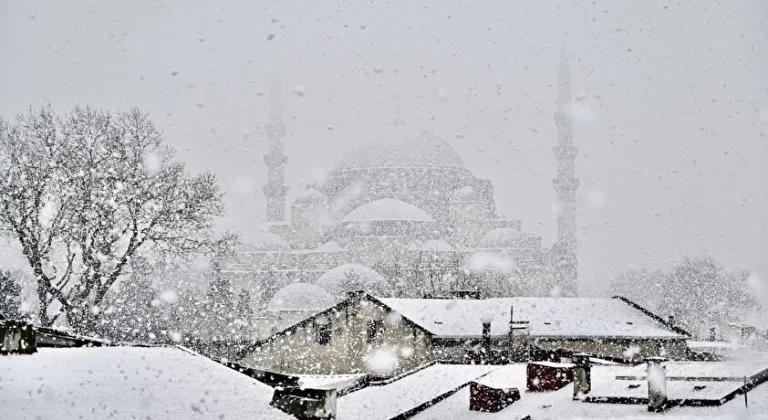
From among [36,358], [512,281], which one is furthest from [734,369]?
[512,281]

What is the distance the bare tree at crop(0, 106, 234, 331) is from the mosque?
3223 centimetres

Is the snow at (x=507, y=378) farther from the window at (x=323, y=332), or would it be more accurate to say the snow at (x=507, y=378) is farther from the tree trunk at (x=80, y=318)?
the window at (x=323, y=332)

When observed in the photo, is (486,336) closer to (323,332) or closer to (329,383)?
(323,332)

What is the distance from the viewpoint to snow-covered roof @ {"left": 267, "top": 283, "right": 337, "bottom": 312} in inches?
2190

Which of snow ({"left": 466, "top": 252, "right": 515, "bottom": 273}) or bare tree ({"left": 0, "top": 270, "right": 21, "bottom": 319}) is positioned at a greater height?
snow ({"left": 466, "top": 252, "right": 515, "bottom": 273})

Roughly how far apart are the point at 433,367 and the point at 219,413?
10078mm

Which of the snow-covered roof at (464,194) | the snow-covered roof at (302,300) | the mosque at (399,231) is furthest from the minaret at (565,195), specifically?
the snow-covered roof at (302,300)

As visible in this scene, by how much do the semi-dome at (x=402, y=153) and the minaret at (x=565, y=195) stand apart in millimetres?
11148

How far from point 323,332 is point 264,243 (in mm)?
43788

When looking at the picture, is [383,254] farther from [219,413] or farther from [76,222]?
[219,413]

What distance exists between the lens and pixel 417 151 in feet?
272

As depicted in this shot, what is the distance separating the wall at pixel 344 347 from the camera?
1130 inches

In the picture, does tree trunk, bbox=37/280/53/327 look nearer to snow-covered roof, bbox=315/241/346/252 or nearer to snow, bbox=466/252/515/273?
snow, bbox=466/252/515/273

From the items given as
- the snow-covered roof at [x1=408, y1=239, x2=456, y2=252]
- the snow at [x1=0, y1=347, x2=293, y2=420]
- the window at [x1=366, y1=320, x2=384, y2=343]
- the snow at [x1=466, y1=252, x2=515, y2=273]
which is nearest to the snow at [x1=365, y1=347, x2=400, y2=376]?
the window at [x1=366, y1=320, x2=384, y2=343]
